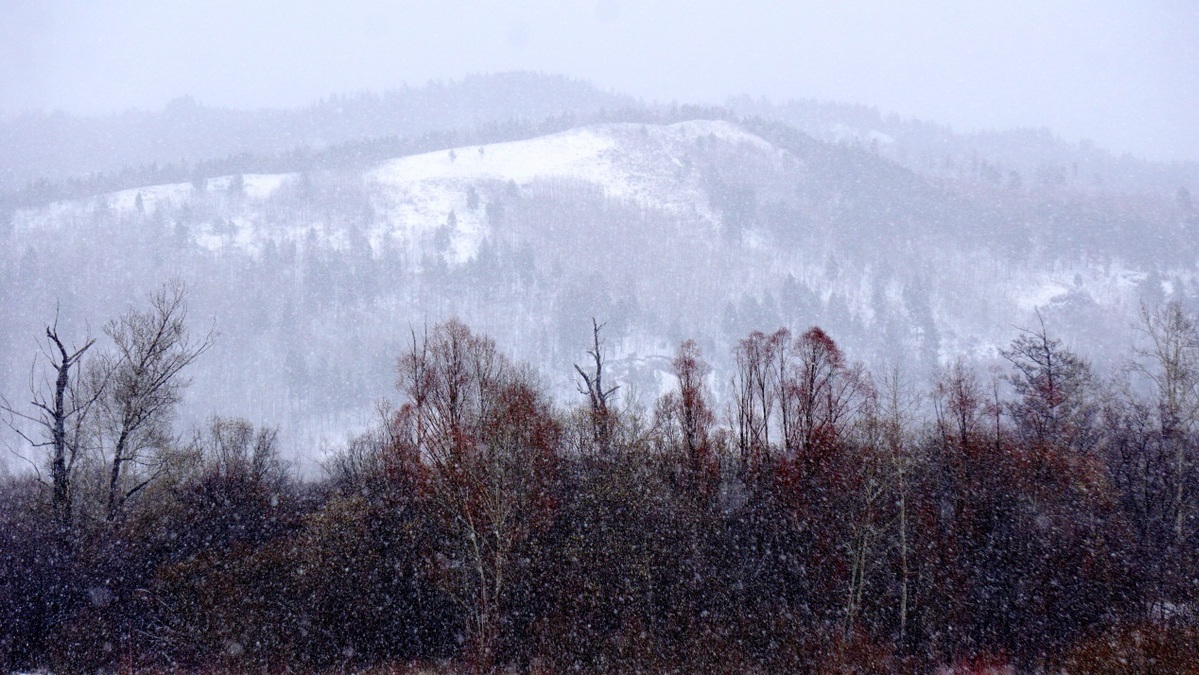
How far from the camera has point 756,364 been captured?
95.7 ft

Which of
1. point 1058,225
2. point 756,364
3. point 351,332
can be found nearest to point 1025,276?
point 1058,225

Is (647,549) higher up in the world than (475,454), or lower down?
lower down

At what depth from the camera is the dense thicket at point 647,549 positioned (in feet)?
65.8

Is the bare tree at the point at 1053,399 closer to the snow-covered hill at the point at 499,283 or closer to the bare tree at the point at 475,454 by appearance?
the bare tree at the point at 475,454

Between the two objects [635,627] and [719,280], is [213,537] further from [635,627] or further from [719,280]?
[719,280]

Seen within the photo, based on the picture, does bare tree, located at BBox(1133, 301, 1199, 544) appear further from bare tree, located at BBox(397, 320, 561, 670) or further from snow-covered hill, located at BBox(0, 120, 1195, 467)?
→ snow-covered hill, located at BBox(0, 120, 1195, 467)

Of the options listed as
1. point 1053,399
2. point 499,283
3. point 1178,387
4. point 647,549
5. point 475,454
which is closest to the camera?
point 475,454

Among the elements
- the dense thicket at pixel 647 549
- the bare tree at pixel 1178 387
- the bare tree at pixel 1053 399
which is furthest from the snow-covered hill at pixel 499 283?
the bare tree at pixel 1178 387

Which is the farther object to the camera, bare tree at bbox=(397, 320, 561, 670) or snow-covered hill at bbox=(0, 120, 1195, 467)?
snow-covered hill at bbox=(0, 120, 1195, 467)

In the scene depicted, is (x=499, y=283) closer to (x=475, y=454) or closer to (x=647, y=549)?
(x=647, y=549)

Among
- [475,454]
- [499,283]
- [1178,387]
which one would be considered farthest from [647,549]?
[499,283]

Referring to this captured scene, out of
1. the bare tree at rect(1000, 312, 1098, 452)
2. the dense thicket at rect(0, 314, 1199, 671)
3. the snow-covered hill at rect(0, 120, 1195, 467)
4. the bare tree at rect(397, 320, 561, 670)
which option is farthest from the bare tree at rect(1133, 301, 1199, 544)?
the snow-covered hill at rect(0, 120, 1195, 467)

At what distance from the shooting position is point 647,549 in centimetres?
2400

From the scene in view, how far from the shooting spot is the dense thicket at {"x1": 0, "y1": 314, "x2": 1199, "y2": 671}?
20.0 m
